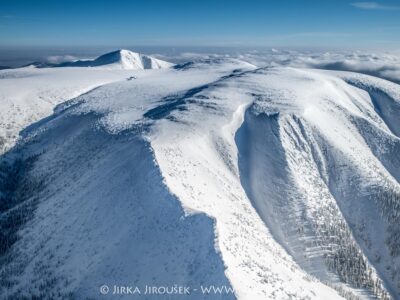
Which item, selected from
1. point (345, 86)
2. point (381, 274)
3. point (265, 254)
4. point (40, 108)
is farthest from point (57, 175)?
point (345, 86)

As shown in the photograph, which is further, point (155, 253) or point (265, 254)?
point (265, 254)

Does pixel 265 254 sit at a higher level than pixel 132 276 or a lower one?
lower

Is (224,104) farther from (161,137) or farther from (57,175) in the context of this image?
(57,175)

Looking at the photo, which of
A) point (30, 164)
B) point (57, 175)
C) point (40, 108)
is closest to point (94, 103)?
point (40, 108)

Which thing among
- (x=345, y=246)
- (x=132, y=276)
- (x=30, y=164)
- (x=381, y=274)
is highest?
(x=132, y=276)

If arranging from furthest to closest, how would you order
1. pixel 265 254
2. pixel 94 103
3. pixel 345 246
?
pixel 94 103 < pixel 345 246 < pixel 265 254

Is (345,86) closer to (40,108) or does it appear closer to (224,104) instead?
(224,104)

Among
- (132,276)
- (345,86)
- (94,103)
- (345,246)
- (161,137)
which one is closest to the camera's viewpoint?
(132,276)
